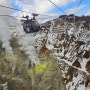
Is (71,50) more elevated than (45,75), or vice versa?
(71,50)

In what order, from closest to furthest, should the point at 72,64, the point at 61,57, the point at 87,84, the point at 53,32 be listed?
1. the point at 87,84
2. the point at 72,64
3. the point at 61,57
4. the point at 53,32

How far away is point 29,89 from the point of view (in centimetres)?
3306

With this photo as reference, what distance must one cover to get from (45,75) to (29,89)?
9.03ft

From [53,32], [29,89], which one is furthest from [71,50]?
[53,32]

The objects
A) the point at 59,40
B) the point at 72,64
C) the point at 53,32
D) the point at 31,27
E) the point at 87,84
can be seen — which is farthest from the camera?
the point at 53,32

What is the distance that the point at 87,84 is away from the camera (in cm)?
2439

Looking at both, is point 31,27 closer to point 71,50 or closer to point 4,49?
point 71,50

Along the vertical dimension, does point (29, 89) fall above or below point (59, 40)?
below

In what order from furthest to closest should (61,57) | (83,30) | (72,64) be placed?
(83,30)
(61,57)
(72,64)

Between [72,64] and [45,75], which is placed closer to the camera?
[72,64]

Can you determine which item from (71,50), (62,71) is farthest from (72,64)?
(71,50)

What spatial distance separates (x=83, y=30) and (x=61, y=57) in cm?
626

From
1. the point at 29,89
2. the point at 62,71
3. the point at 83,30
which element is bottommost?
the point at 29,89

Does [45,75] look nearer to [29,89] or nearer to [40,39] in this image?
[29,89]
